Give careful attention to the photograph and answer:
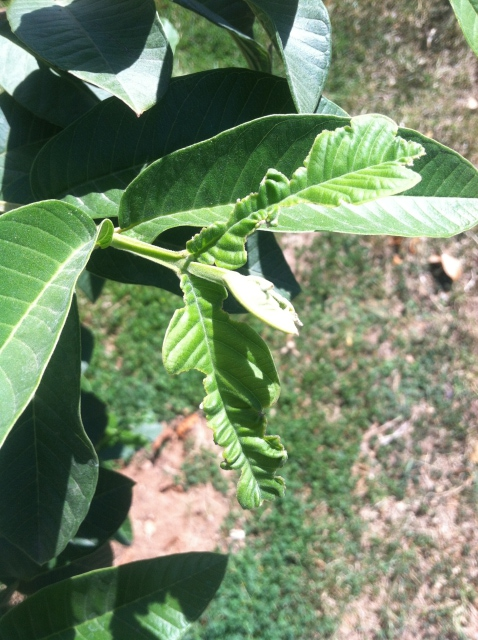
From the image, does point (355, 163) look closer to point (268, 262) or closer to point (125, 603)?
point (268, 262)

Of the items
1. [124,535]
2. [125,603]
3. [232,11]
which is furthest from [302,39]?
[124,535]

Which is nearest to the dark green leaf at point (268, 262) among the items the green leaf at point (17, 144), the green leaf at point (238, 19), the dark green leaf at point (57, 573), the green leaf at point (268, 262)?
the green leaf at point (268, 262)

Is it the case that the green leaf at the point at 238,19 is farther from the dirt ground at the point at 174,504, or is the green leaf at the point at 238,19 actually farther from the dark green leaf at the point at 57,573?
the dirt ground at the point at 174,504

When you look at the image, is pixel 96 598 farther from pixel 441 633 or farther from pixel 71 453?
pixel 441 633

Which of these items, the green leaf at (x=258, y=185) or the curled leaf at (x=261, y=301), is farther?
the green leaf at (x=258, y=185)

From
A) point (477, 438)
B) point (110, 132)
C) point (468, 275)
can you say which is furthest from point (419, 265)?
point (110, 132)

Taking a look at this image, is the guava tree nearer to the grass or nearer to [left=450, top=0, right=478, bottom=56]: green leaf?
[left=450, top=0, right=478, bottom=56]: green leaf

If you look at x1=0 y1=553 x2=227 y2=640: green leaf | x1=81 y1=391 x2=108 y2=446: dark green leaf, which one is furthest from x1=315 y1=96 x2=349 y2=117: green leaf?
x1=81 y1=391 x2=108 y2=446: dark green leaf
